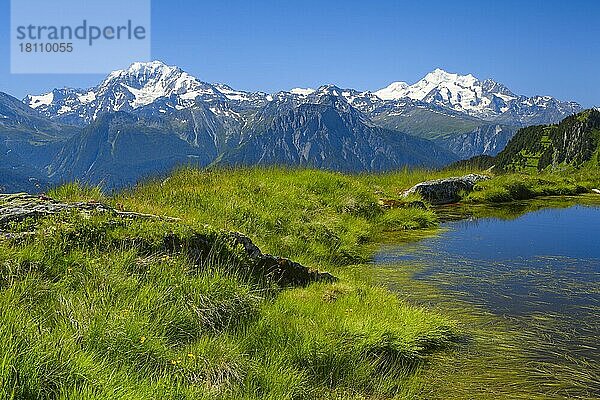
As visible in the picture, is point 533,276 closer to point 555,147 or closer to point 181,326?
point 181,326

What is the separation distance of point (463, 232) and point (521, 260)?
4.69 metres

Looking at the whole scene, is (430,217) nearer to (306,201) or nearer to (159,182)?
(306,201)

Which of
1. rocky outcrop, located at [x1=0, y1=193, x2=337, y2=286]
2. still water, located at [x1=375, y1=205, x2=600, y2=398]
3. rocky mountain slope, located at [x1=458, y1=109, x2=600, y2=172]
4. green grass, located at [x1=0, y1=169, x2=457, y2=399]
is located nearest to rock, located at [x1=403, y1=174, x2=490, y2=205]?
still water, located at [x1=375, y1=205, x2=600, y2=398]

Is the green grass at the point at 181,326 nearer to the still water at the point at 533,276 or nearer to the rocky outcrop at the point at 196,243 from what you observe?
the rocky outcrop at the point at 196,243

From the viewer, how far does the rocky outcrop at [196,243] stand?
7.27m

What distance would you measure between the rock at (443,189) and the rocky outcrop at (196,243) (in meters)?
15.9

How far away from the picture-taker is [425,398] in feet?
18.2

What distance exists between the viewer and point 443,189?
25359mm

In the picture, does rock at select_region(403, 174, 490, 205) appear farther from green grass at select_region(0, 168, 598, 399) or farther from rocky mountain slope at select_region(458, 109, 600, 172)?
rocky mountain slope at select_region(458, 109, 600, 172)

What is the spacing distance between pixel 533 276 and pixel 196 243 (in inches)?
284

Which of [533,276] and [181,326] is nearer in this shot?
[181,326]

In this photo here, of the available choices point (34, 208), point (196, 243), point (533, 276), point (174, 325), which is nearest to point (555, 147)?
point (533, 276)

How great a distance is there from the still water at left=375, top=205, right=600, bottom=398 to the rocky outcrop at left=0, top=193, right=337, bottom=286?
341 cm

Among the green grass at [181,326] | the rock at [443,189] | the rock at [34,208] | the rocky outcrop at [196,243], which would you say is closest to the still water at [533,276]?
the green grass at [181,326]
